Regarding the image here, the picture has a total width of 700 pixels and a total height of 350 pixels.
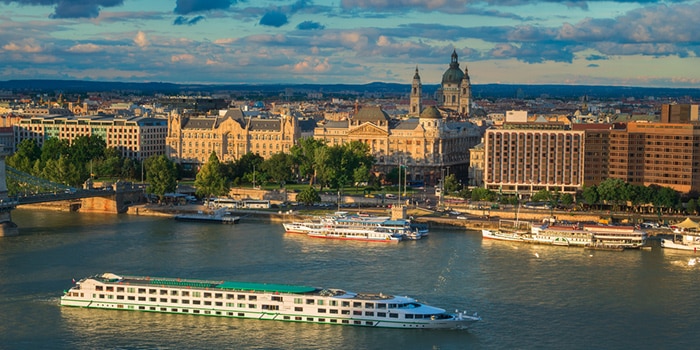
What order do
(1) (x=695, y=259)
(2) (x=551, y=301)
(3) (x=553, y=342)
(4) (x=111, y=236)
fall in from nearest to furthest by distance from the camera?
(3) (x=553, y=342), (2) (x=551, y=301), (1) (x=695, y=259), (4) (x=111, y=236)

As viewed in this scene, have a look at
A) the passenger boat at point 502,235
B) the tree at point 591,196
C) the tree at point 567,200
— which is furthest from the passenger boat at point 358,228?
the tree at point 591,196

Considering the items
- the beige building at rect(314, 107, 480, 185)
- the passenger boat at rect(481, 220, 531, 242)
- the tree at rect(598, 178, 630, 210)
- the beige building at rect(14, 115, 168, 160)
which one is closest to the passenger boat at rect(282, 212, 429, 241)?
the passenger boat at rect(481, 220, 531, 242)

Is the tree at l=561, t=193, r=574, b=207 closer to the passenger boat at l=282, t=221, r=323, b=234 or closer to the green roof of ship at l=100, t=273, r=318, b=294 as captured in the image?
the passenger boat at l=282, t=221, r=323, b=234

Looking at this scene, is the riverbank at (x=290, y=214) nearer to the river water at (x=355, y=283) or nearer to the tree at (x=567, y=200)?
the river water at (x=355, y=283)

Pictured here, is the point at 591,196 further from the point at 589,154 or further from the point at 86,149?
the point at 86,149

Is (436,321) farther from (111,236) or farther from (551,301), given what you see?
(111,236)

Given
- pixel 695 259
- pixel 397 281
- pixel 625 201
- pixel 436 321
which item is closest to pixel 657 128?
pixel 625 201
